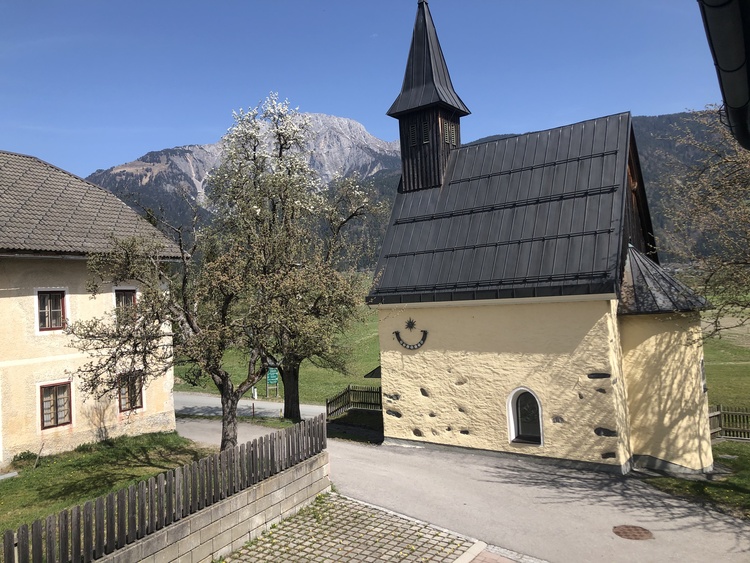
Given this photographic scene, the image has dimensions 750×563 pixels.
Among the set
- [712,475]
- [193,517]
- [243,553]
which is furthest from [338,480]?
[712,475]

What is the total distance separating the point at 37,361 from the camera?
16531mm

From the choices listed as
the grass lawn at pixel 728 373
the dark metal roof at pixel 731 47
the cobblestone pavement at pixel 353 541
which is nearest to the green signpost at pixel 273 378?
the cobblestone pavement at pixel 353 541

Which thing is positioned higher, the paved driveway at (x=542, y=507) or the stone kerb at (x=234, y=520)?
the stone kerb at (x=234, y=520)

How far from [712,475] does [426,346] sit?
25.9 ft

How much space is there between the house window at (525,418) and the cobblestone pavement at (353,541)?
5122mm

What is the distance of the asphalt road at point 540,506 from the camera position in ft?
31.9

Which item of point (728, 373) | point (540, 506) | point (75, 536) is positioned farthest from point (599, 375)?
point (728, 373)

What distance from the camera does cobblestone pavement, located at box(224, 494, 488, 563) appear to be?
31.0 feet

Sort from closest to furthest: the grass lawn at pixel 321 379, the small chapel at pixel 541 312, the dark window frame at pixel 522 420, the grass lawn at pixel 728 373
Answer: the small chapel at pixel 541 312
the dark window frame at pixel 522 420
the grass lawn at pixel 728 373
the grass lawn at pixel 321 379

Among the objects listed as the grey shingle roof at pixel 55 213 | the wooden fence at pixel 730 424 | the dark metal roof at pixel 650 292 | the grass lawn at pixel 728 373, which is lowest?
the grass lawn at pixel 728 373

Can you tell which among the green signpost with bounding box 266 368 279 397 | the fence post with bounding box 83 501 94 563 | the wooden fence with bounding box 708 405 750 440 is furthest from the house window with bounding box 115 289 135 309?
the wooden fence with bounding box 708 405 750 440

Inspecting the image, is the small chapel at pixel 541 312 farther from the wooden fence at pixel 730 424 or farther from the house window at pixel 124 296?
the house window at pixel 124 296

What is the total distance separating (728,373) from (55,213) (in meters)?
37.1

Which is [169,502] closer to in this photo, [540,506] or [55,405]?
[540,506]
